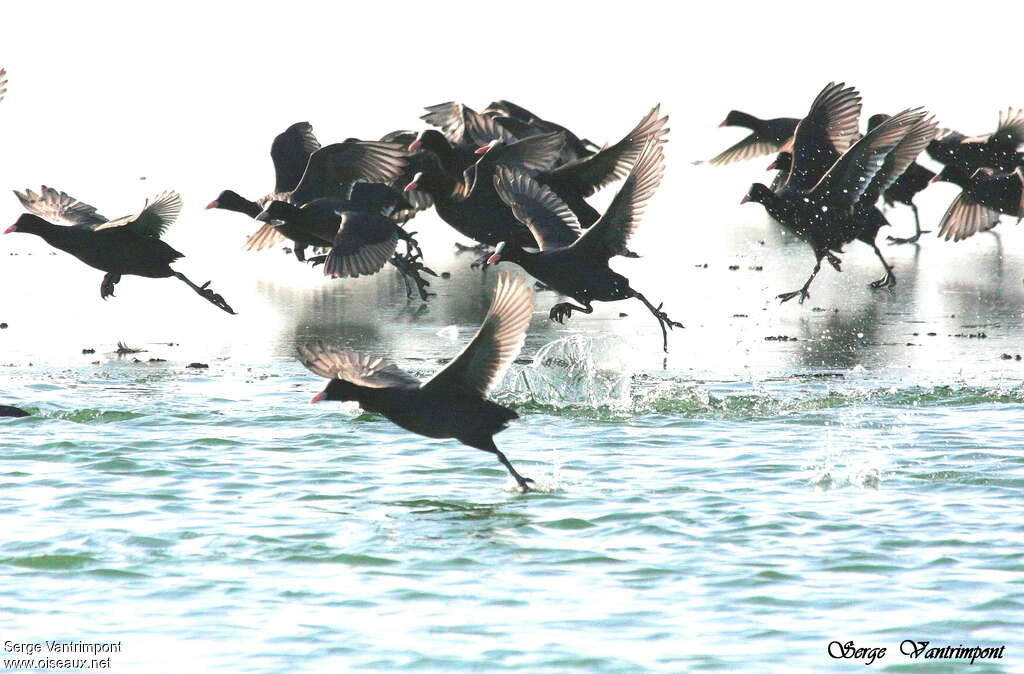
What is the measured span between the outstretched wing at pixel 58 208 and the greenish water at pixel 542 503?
87 centimetres

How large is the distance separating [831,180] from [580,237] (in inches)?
106

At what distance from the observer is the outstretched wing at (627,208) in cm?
945

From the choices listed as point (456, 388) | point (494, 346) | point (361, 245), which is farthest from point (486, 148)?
point (494, 346)

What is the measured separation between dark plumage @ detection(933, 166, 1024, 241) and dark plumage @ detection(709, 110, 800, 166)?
2149 millimetres

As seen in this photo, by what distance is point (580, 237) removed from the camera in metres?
9.93

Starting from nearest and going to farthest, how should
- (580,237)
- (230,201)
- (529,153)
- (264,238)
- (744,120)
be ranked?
(580,237) < (529,153) < (230,201) < (264,238) < (744,120)

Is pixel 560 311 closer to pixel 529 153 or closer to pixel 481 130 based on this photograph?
pixel 529 153

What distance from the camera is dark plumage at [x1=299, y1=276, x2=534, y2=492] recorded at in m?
7.04

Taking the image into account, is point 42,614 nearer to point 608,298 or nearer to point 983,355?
point 608,298

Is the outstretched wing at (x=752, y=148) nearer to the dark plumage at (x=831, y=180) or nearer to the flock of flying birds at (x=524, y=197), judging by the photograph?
the flock of flying birds at (x=524, y=197)

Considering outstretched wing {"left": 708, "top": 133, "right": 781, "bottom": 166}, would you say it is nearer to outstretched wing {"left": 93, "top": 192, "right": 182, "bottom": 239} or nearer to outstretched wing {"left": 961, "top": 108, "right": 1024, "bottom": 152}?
outstretched wing {"left": 961, "top": 108, "right": 1024, "bottom": 152}

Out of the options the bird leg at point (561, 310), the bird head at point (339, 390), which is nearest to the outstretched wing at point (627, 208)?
the bird leg at point (561, 310)

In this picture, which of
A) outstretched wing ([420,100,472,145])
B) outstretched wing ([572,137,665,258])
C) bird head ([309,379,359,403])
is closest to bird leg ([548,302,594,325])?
outstretched wing ([572,137,665,258])

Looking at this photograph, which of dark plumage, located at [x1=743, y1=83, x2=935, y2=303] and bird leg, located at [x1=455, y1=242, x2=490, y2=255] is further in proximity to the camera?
bird leg, located at [x1=455, y1=242, x2=490, y2=255]
